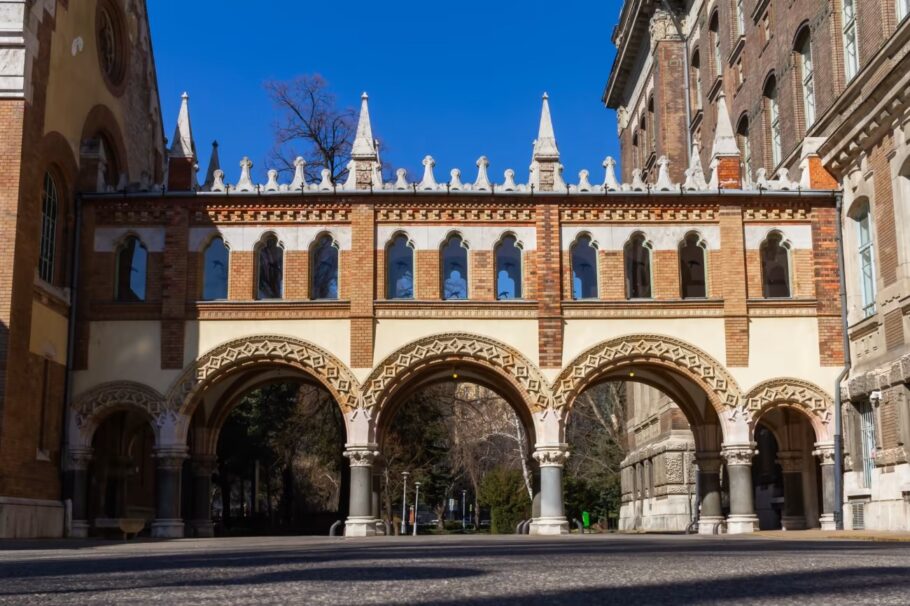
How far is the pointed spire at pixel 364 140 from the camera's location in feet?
84.1

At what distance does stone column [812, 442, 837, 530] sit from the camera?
23.8 meters

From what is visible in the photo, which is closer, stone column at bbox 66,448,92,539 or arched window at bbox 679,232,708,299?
stone column at bbox 66,448,92,539

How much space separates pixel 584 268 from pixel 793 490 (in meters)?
7.51

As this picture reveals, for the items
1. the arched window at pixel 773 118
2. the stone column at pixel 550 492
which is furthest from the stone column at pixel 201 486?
the arched window at pixel 773 118

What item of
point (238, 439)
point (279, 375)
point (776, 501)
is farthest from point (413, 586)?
point (238, 439)

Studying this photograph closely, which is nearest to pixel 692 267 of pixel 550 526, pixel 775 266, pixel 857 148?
pixel 775 266

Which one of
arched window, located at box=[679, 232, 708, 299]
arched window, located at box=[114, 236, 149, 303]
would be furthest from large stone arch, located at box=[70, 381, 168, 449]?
arched window, located at box=[679, 232, 708, 299]

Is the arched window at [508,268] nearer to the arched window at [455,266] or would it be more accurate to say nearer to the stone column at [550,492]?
the arched window at [455,266]

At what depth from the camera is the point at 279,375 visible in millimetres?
27500

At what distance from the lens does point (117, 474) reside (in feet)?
86.8

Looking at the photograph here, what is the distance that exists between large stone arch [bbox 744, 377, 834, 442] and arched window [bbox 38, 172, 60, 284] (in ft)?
49.6

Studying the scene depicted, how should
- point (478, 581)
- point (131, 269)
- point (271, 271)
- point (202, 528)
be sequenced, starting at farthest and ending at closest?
point (202, 528)
point (271, 271)
point (131, 269)
point (478, 581)

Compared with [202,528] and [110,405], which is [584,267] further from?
[202,528]

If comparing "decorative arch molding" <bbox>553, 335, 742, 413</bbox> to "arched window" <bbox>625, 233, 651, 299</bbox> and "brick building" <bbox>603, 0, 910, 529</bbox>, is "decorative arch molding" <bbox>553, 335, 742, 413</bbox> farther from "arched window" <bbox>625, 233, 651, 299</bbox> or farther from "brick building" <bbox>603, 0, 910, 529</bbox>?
"brick building" <bbox>603, 0, 910, 529</bbox>
